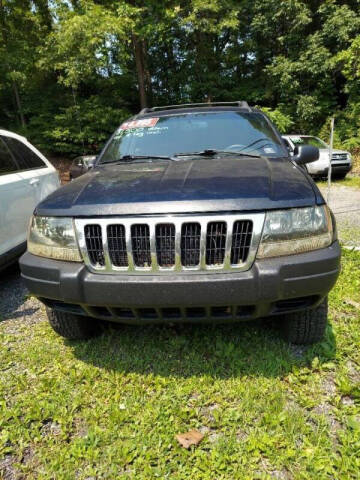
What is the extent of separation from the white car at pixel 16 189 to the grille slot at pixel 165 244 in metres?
2.00

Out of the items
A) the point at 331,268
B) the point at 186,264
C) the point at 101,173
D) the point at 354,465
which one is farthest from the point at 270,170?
the point at 354,465

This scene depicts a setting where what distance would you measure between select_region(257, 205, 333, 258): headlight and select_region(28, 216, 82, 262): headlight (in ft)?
3.31

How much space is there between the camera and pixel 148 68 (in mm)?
17969

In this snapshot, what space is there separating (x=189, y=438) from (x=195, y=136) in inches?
87.4

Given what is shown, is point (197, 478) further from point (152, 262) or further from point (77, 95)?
point (77, 95)

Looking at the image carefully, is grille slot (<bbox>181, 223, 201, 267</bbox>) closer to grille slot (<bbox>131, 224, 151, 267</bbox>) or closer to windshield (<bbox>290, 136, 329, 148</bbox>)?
grille slot (<bbox>131, 224, 151, 267</bbox>)

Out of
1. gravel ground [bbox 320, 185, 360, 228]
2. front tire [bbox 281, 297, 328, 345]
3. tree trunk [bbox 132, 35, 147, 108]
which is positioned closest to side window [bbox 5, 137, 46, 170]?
front tire [bbox 281, 297, 328, 345]

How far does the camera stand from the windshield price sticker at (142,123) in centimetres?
311

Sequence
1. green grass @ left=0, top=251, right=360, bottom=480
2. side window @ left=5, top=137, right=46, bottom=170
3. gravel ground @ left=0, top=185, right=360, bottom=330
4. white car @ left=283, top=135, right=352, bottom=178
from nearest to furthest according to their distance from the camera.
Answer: green grass @ left=0, top=251, right=360, bottom=480 → gravel ground @ left=0, top=185, right=360, bottom=330 → side window @ left=5, top=137, right=46, bottom=170 → white car @ left=283, top=135, right=352, bottom=178

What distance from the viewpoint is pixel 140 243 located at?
171cm

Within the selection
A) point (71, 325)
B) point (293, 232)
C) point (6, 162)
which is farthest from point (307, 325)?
point (6, 162)

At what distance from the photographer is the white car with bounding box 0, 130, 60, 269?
3062 mm

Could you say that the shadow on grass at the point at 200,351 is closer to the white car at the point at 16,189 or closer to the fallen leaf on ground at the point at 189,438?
Answer: the fallen leaf on ground at the point at 189,438

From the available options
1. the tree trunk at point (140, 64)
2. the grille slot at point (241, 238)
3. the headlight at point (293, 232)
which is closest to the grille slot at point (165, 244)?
the grille slot at point (241, 238)
